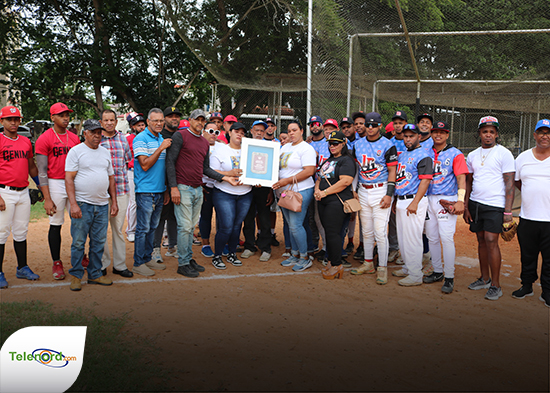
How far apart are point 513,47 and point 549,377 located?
9020 mm

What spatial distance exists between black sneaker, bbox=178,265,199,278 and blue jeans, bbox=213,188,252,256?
20.2 inches

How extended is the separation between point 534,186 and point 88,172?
16.3 ft

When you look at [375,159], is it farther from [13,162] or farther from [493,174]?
[13,162]

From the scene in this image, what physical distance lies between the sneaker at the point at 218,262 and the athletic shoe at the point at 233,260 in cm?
20

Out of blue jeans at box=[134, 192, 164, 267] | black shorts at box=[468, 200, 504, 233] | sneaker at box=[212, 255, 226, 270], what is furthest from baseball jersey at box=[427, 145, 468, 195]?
blue jeans at box=[134, 192, 164, 267]

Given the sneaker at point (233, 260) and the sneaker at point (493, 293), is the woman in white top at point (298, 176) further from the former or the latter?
the sneaker at point (493, 293)

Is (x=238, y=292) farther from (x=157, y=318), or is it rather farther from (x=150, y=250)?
(x=150, y=250)

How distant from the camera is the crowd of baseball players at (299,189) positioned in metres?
4.90

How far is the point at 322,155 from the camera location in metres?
6.26

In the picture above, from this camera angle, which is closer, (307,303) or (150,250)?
(307,303)

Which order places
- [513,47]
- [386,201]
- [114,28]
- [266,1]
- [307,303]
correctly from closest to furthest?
[307,303], [386,201], [513,47], [266,1], [114,28]

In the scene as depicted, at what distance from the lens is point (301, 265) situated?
600 cm

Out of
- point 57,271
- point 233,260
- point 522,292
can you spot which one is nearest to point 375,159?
point 522,292

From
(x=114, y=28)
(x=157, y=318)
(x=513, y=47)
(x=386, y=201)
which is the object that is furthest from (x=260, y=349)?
(x=114, y=28)
